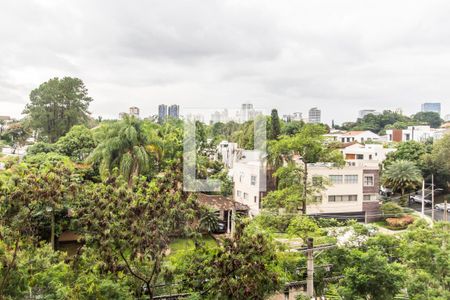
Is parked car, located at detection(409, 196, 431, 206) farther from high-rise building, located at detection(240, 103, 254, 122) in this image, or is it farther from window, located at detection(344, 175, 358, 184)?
high-rise building, located at detection(240, 103, 254, 122)

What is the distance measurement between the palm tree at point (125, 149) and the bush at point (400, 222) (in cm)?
1155

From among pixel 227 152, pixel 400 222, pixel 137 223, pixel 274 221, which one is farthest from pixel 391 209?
pixel 137 223

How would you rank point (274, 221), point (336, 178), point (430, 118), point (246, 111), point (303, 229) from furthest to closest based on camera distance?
point (430, 118)
point (246, 111)
point (336, 178)
point (274, 221)
point (303, 229)

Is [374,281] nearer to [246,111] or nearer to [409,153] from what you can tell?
[246,111]

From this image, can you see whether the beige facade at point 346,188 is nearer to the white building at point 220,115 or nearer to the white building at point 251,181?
the white building at point 251,181

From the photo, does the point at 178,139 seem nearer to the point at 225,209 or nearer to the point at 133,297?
the point at 225,209

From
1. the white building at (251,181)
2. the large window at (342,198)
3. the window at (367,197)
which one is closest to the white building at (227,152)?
the white building at (251,181)

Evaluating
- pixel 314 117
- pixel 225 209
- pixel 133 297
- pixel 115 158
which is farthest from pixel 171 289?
pixel 314 117

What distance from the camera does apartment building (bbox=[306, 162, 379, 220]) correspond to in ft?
55.7

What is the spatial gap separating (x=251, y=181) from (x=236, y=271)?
39.3ft

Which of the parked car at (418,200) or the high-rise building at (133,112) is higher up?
the high-rise building at (133,112)

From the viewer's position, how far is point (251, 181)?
1702 cm

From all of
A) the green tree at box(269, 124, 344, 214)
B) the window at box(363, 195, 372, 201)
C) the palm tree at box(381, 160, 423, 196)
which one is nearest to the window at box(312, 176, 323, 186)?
the green tree at box(269, 124, 344, 214)

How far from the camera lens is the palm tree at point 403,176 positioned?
1903 centimetres
